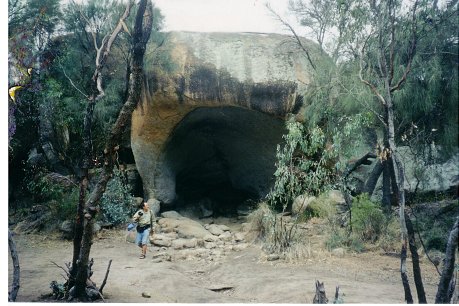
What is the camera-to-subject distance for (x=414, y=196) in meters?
8.95

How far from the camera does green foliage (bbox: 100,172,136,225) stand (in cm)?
929

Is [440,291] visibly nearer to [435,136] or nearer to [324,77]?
[435,136]

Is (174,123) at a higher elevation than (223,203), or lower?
higher

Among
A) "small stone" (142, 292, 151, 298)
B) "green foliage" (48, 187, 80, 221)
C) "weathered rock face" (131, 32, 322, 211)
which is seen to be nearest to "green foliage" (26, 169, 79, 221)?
"green foliage" (48, 187, 80, 221)

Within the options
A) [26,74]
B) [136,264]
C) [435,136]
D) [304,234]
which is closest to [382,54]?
[435,136]

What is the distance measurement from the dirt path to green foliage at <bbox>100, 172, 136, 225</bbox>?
1.15m

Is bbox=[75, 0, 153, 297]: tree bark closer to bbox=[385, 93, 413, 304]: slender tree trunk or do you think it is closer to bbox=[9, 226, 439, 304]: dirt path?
bbox=[9, 226, 439, 304]: dirt path

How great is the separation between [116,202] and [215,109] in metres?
3.20

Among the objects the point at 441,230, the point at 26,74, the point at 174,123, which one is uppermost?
the point at 26,74

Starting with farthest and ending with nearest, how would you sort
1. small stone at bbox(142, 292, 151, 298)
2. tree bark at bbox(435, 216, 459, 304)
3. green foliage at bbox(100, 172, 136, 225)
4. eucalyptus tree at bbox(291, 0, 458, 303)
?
green foliage at bbox(100, 172, 136, 225) → eucalyptus tree at bbox(291, 0, 458, 303) → small stone at bbox(142, 292, 151, 298) → tree bark at bbox(435, 216, 459, 304)

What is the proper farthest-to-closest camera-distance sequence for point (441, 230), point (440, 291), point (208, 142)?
point (208, 142) < point (441, 230) < point (440, 291)

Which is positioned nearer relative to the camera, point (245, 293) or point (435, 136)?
point (245, 293)

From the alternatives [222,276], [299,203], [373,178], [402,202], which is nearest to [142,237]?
[222,276]

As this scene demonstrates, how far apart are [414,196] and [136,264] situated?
572cm
